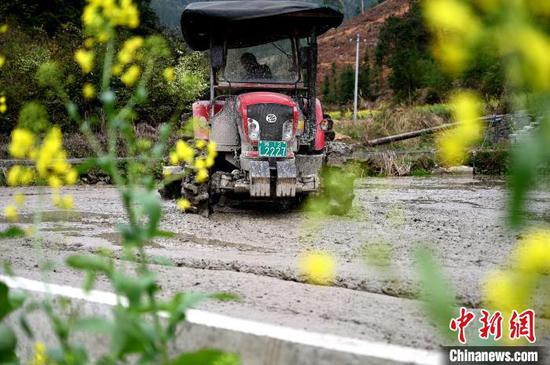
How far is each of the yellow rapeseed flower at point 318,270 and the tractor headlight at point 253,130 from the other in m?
2.29

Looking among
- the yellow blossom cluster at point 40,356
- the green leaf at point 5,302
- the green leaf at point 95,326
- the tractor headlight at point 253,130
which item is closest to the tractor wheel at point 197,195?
the tractor headlight at point 253,130

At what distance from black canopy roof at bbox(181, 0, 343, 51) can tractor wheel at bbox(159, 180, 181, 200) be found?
1893mm

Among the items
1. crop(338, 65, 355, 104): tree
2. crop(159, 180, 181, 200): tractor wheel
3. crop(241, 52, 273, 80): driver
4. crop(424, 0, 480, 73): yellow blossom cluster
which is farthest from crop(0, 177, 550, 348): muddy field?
crop(338, 65, 355, 104): tree

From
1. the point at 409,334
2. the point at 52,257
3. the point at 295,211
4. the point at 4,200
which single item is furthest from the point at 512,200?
the point at 4,200

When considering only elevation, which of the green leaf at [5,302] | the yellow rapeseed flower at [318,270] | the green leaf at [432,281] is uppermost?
the green leaf at [432,281]

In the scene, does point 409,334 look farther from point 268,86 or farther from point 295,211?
point 268,86

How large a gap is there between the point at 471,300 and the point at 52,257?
2.87 m

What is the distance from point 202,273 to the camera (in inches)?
137

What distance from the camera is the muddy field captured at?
2.40m

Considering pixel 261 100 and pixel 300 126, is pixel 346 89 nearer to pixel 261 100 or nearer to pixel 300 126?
pixel 300 126

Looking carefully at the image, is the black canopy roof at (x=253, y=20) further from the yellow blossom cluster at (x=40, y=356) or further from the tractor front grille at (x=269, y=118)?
the yellow blossom cluster at (x=40, y=356)

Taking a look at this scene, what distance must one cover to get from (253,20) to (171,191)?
2546 millimetres

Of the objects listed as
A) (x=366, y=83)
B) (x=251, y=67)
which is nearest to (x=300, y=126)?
(x=251, y=67)

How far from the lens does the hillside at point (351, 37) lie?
57312 mm
